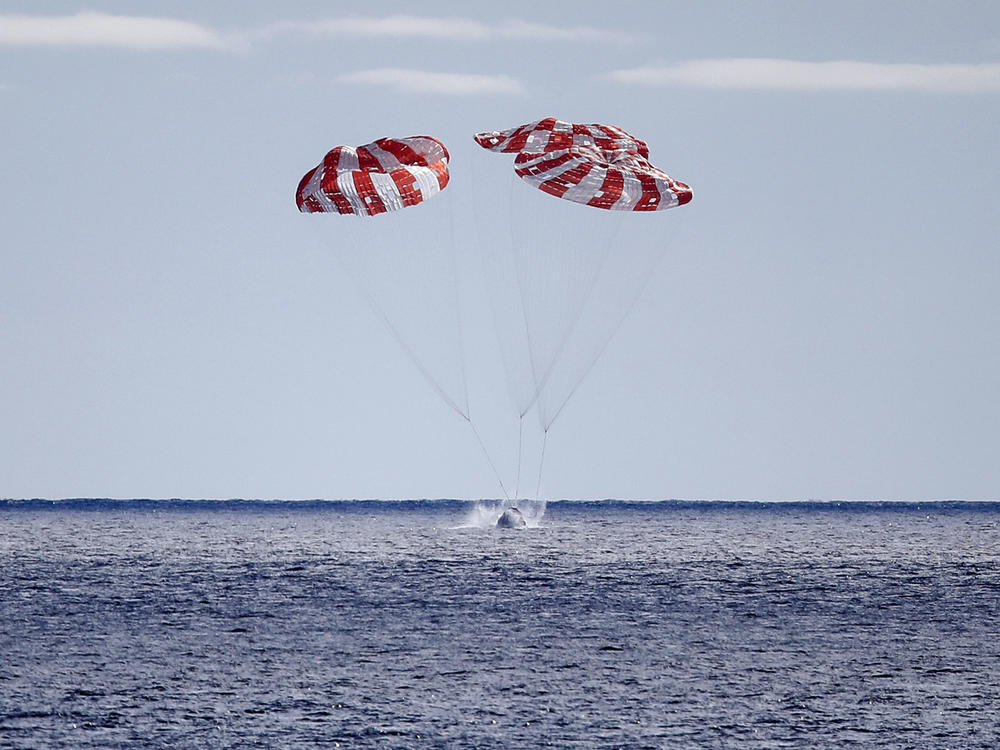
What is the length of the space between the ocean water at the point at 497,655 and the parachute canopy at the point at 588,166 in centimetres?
963

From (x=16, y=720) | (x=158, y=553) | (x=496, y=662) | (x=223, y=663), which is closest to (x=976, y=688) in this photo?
(x=496, y=662)

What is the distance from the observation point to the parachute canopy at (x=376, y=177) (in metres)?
29.4

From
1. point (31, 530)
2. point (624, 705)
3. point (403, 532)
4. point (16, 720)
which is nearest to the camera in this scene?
point (16, 720)

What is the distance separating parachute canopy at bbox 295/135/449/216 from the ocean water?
372 inches

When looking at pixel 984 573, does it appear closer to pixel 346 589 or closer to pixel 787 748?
pixel 346 589

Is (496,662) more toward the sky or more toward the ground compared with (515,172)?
more toward the ground

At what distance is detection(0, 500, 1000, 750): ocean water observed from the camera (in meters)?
19.9

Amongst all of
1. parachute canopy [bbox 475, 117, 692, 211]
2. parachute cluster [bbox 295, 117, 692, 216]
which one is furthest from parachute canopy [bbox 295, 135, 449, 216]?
parachute canopy [bbox 475, 117, 692, 211]

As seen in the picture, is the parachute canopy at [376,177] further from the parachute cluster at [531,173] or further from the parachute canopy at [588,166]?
the parachute canopy at [588,166]

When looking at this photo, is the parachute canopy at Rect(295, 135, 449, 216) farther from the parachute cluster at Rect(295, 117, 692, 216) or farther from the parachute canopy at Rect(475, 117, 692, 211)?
the parachute canopy at Rect(475, 117, 692, 211)

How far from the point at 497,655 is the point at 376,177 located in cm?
1074

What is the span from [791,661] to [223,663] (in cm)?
1098

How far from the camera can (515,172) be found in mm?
29547

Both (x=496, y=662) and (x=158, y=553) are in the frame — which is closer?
(x=496, y=662)
